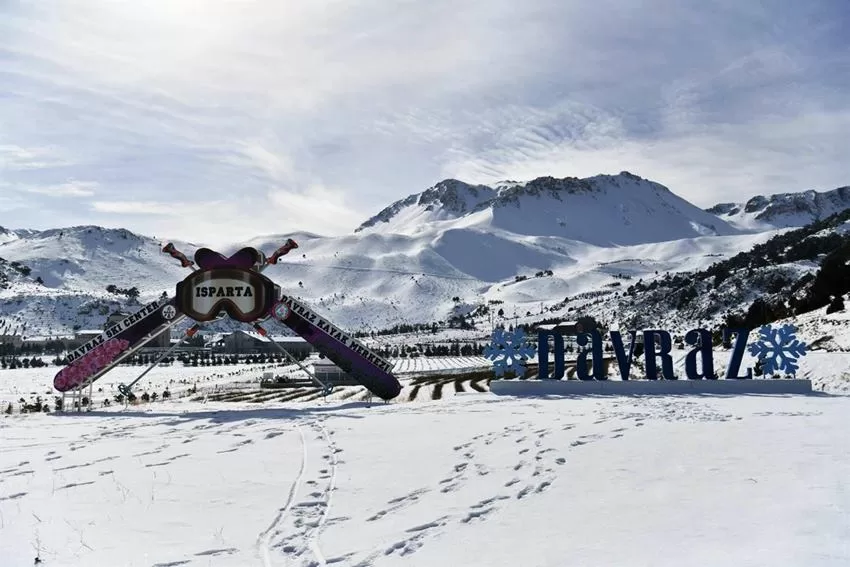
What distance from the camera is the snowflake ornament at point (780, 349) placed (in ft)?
90.9

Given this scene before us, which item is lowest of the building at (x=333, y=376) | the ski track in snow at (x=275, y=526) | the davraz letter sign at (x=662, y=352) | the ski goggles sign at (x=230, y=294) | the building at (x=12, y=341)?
the ski track in snow at (x=275, y=526)

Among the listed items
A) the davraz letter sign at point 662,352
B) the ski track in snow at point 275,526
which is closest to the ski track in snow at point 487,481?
the ski track in snow at point 275,526

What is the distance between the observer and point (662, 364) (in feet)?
94.3

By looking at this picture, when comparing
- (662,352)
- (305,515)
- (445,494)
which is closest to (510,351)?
(662,352)

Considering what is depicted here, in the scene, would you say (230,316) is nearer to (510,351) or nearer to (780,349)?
(510,351)

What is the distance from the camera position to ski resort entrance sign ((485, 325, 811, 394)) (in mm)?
27766

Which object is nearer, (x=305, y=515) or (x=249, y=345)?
(x=305, y=515)

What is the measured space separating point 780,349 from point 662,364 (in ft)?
15.2

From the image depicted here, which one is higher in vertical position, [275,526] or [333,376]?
[333,376]

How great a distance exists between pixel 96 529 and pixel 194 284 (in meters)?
19.1

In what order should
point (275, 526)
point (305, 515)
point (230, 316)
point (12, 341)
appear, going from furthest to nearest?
point (12, 341) < point (230, 316) < point (305, 515) < point (275, 526)

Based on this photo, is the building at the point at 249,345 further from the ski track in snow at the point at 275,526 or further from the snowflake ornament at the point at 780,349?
the ski track in snow at the point at 275,526

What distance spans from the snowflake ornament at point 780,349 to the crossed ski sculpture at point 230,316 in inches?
597

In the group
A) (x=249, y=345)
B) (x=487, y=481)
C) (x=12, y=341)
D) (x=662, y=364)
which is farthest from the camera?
(x=12, y=341)
